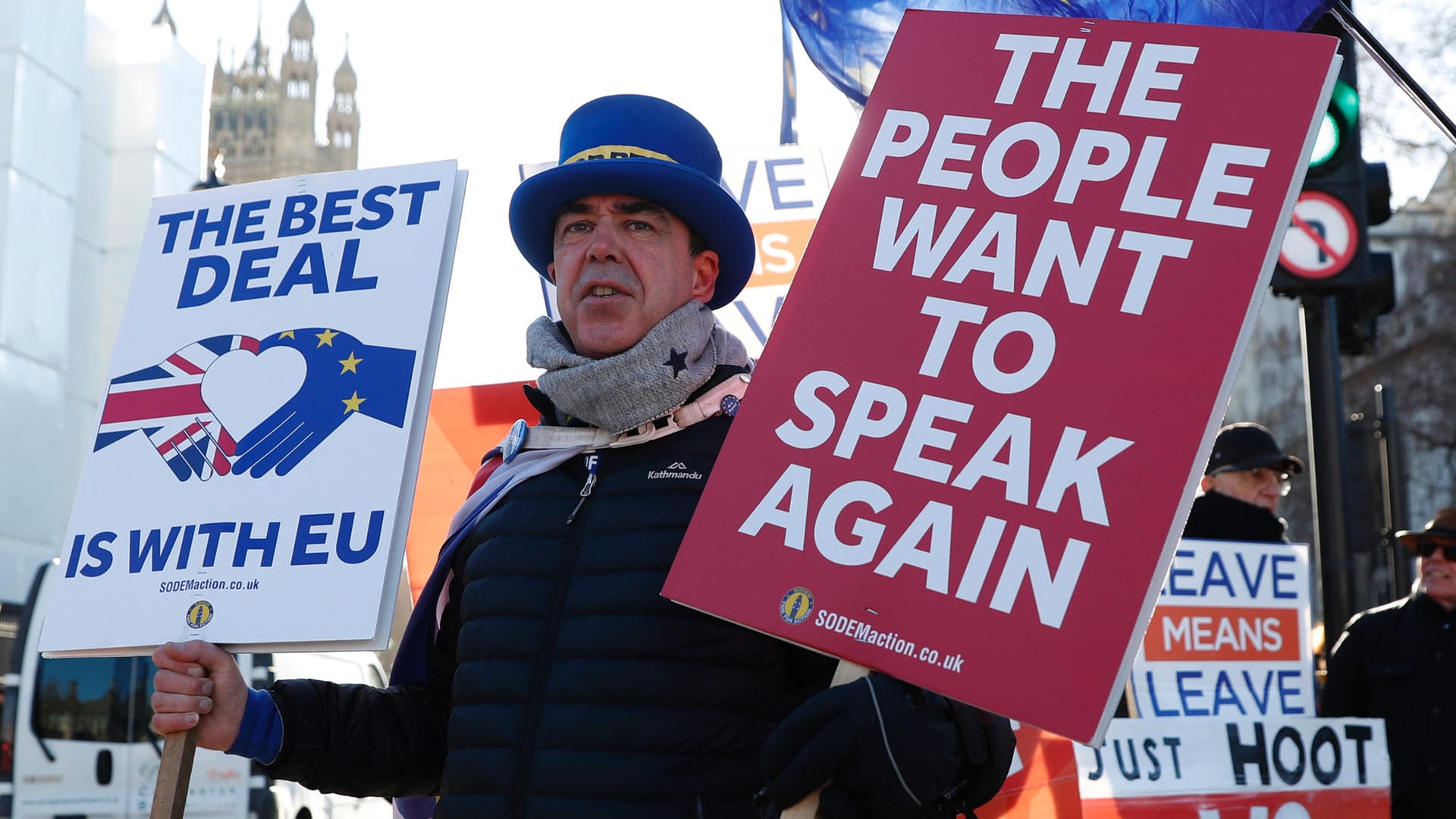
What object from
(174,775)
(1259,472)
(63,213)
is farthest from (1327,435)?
(63,213)

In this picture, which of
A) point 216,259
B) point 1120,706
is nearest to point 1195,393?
point 216,259

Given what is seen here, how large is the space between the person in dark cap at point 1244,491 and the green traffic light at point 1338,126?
41.7 inches

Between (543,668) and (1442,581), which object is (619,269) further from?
(1442,581)

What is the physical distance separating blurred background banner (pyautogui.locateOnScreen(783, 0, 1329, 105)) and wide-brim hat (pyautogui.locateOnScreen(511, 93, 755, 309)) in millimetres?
639

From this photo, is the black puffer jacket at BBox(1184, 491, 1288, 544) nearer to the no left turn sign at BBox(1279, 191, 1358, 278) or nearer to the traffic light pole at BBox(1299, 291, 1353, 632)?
the traffic light pole at BBox(1299, 291, 1353, 632)

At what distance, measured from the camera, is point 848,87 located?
3875 mm

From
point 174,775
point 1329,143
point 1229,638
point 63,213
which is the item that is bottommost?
point 174,775

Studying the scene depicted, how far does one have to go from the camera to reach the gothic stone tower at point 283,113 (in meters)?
83.2

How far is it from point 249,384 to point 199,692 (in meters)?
0.54

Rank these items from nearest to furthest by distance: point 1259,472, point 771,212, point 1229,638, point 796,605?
point 796,605 → point 771,212 → point 1229,638 → point 1259,472

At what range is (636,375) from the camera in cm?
246

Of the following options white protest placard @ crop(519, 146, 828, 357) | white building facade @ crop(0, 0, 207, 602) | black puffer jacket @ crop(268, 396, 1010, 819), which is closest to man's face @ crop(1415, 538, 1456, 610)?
white protest placard @ crop(519, 146, 828, 357)

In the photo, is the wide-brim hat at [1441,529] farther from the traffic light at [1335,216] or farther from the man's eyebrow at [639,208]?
the man's eyebrow at [639,208]

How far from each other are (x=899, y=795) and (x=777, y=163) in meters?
3.63
